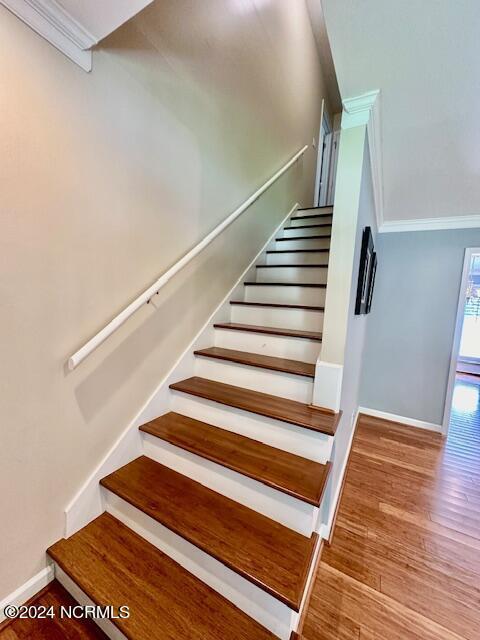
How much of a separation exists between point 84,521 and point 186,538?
0.55 m

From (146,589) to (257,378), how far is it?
3.24 feet

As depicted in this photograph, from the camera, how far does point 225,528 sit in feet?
3.42

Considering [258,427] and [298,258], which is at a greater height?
[298,258]

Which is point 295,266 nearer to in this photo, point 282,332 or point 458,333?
point 282,332

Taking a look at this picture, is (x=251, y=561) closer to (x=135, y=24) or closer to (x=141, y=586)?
(x=141, y=586)

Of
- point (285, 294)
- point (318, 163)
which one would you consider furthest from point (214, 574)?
point (318, 163)

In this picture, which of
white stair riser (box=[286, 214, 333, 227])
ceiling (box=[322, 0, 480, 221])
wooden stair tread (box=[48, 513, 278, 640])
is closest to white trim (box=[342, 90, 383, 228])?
ceiling (box=[322, 0, 480, 221])

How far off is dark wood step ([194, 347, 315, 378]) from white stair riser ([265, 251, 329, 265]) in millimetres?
1109

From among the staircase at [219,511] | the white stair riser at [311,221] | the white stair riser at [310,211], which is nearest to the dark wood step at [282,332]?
the staircase at [219,511]

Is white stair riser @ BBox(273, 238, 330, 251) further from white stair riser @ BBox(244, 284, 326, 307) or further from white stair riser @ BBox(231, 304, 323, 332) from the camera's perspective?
white stair riser @ BBox(231, 304, 323, 332)

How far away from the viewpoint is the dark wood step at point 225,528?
0.88 metres

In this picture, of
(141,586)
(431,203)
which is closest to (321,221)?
(431,203)

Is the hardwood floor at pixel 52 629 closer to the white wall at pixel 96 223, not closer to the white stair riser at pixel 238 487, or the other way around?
the white wall at pixel 96 223

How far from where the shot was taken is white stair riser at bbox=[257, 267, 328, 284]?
2.24m
